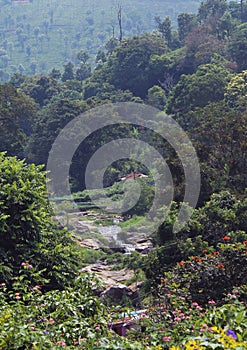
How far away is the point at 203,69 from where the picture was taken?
114 ft

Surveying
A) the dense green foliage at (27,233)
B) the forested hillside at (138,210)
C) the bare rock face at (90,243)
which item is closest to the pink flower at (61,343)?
the forested hillside at (138,210)

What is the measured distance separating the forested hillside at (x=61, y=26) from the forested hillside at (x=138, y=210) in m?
49.4

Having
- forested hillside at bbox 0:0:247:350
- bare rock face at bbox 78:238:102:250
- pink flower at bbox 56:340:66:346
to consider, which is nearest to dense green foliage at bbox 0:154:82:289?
forested hillside at bbox 0:0:247:350

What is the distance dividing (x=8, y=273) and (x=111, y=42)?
57.4 m

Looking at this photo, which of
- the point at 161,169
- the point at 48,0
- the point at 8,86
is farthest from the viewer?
the point at 48,0

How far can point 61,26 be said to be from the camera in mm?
118438

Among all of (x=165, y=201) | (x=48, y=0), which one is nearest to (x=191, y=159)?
(x=165, y=201)

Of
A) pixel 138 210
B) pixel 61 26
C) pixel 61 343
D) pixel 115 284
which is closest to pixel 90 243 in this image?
pixel 138 210

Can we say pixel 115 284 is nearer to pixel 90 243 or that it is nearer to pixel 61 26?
pixel 90 243

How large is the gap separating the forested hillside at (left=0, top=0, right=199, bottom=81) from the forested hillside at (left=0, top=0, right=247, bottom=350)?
49438mm

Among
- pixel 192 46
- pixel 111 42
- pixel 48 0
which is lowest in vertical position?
pixel 192 46

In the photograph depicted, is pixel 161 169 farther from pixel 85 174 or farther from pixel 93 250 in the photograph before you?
pixel 85 174

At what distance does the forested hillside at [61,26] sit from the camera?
348ft

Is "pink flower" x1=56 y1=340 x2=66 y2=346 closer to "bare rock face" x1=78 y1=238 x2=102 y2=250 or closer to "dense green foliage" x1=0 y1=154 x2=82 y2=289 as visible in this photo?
"dense green foliage" x1=0 y1=154 x2=82 y2=289
